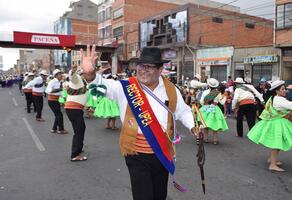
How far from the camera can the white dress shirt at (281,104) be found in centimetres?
610

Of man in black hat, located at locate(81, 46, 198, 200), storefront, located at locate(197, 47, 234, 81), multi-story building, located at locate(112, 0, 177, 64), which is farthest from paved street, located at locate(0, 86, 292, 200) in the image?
multi-story building, located at locate(112, 0, 177, 64)

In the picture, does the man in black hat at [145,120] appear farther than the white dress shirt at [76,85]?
No

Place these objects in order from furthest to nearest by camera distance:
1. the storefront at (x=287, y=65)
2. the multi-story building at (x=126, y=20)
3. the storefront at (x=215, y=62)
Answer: the multi-story building at (x=126, y=20) → the storefront at (x=215, y=62) → the storefront at (x=287, y=65)

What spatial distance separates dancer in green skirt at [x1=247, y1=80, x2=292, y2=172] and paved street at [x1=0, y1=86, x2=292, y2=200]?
46 cm

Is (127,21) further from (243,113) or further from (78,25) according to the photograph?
(243,113)

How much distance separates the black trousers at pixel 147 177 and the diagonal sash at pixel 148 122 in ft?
0.25

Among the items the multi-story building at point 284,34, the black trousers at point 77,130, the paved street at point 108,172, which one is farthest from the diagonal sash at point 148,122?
the multi-story building at point 284,34

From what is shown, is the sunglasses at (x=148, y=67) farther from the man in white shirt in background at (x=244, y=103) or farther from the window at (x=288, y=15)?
the window at (x=288, y=15)

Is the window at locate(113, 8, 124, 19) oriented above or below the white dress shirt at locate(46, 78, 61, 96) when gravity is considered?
above

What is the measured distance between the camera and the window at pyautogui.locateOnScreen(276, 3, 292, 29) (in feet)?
79.9

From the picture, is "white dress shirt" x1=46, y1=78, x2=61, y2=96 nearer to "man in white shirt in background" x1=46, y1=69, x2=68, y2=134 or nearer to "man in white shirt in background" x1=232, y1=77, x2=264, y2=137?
"man in white shirt in background" x1=46, y1=69, x2=68, y2=134

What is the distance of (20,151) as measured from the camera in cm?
777

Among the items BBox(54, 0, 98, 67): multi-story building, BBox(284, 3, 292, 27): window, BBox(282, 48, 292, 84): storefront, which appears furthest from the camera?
BBox(54, 0, 98, 67): multi-story building

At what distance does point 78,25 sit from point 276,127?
83.2m
